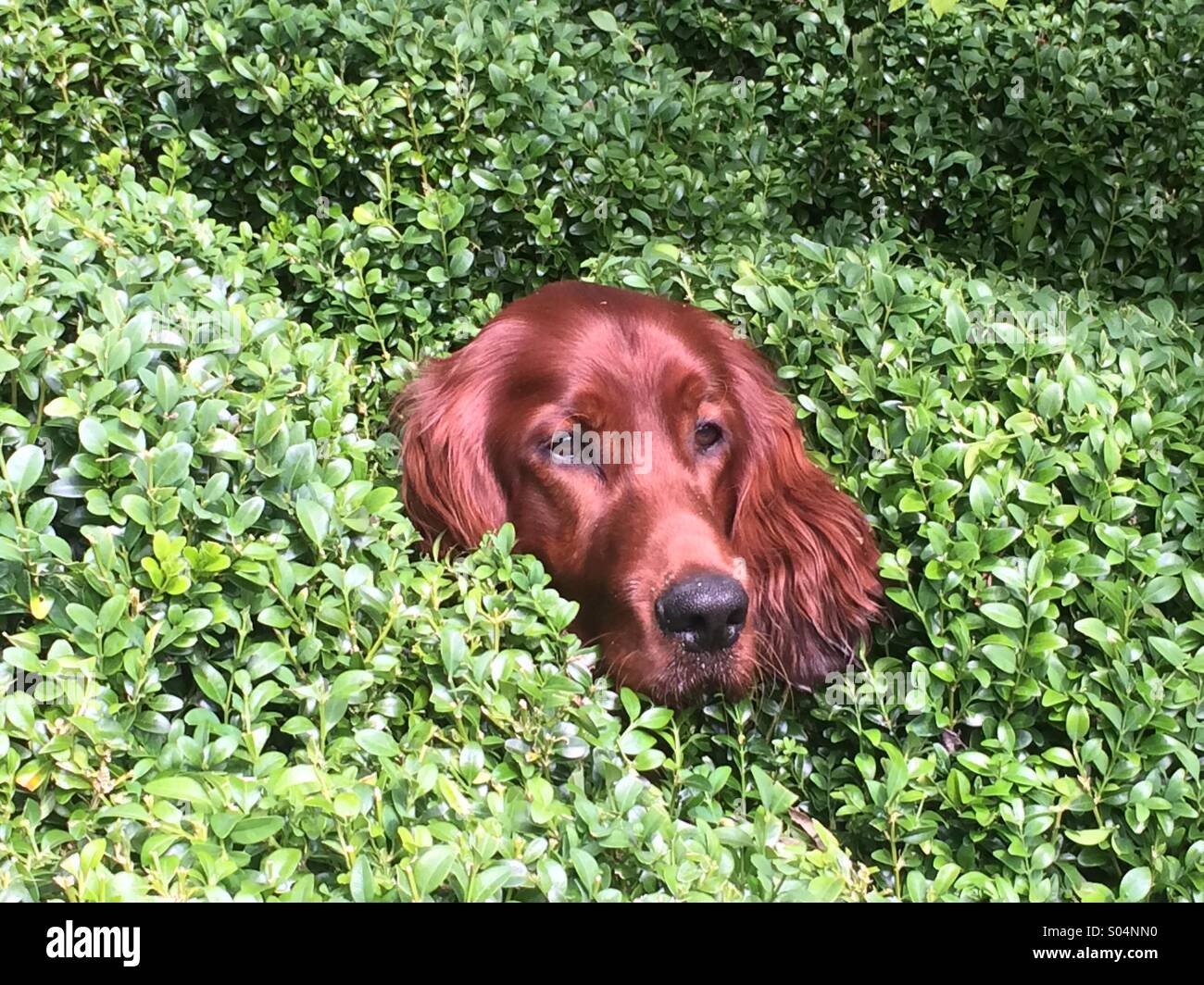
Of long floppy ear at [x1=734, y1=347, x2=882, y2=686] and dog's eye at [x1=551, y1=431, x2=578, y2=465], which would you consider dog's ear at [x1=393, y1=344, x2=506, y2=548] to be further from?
long floppy ear at [x1=734, y1=347, x2=882, y2=686]

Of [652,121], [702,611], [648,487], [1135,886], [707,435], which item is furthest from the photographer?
[652,121]

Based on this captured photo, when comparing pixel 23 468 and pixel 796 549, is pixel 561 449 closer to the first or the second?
pixel 796 549

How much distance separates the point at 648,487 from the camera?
9.70 feet

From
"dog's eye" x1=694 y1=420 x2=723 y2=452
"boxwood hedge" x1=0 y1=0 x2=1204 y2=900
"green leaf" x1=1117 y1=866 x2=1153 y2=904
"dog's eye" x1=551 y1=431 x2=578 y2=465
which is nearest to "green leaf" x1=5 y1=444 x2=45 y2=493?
"boxwood hedge" x1=0 y1=0 x2=1204 y2=900

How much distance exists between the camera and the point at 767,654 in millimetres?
2992

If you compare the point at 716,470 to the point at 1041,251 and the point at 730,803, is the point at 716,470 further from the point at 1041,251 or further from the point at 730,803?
the point at 1041,251

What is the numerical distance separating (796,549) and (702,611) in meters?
0.54

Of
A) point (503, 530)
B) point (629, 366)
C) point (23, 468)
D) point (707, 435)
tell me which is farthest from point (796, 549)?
point (23, 468)

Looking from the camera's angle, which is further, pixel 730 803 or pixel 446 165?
pixel 446 165

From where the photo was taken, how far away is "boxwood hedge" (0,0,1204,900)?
2010 millimetres

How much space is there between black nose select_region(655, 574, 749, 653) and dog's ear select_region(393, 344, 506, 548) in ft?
2.01

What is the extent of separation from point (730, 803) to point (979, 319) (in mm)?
1527

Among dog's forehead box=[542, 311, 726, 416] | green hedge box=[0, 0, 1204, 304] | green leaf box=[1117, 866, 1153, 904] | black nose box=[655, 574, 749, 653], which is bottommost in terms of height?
green leaf box=[1117, 866, 1153, 904]

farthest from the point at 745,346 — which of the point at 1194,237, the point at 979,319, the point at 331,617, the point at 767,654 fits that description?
the point at 1194,237
